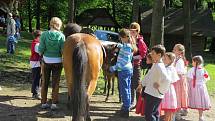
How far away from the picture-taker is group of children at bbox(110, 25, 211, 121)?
698 centimetres

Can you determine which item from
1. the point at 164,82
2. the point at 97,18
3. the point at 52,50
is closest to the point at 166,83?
the point at 164,82

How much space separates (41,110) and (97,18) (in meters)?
32.3

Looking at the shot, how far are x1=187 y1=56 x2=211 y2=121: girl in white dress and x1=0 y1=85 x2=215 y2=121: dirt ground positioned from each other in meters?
0.49

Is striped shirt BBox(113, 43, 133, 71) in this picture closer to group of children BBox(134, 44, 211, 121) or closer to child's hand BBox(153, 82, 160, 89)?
group of children BBox(134, 44, 211, 121)

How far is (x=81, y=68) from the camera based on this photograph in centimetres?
689

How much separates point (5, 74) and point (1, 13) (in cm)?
3215

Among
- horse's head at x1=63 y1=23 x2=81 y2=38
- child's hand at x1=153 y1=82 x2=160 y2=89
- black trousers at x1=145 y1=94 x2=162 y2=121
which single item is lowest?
black trousers at x1=145 y1=94 x2=162 y2=121

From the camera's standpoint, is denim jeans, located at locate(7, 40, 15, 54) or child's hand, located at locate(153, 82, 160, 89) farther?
denim jeans, located at locate(7, 40, 15, 54)

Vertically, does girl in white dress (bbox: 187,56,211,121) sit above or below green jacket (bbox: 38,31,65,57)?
below

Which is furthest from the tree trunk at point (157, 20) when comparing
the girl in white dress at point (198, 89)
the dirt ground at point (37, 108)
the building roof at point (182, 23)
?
the building roof at point (182, 23)

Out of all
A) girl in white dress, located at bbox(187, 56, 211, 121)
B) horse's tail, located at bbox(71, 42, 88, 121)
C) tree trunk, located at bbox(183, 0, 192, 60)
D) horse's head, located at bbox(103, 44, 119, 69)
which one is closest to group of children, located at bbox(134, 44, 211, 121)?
girl in white dress, located at bbox(187, 56, 211, 121)

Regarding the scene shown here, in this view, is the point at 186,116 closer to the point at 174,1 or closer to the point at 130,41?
the point at 130,41

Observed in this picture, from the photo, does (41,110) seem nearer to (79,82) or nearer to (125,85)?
(125,85)

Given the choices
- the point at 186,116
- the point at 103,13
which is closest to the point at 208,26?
the point at 103,13
